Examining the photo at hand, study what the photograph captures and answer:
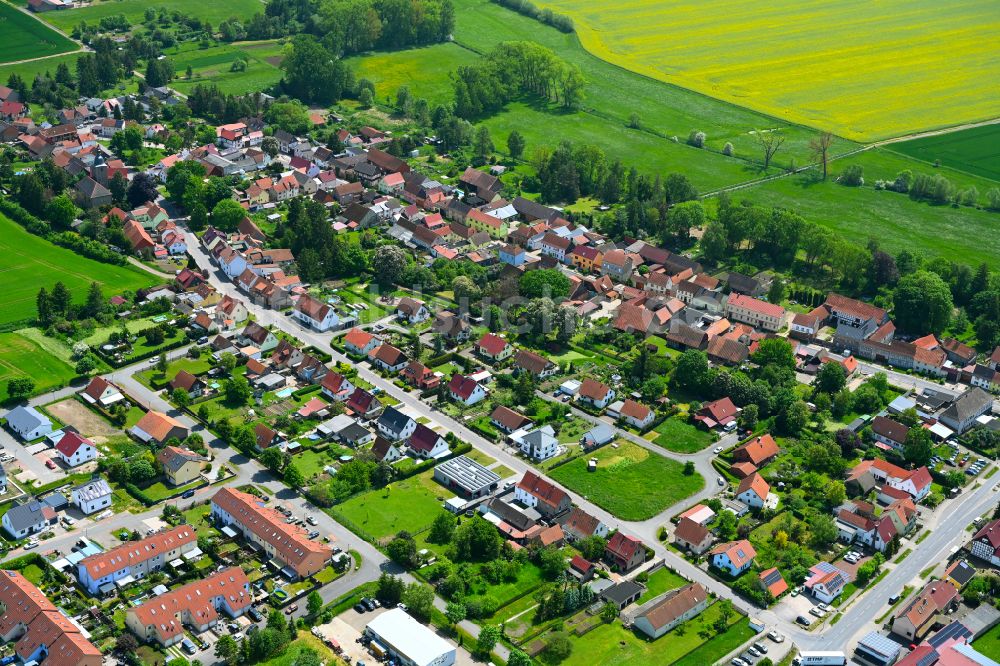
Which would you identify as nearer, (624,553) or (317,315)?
(624,553)

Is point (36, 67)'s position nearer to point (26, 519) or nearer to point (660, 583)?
point (26, 519)

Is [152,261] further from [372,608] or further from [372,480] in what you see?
[372,608]

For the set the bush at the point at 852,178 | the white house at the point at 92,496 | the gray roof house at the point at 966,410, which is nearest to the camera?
the white house at the point at 92,496

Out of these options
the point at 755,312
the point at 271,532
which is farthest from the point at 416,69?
the point at 271,532

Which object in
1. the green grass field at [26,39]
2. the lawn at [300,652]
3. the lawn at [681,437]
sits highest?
the green grass field at [26,39]

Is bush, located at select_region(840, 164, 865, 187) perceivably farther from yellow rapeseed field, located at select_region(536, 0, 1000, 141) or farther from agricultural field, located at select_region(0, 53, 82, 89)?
agricultural field, located at select_region(0, 53, 82, 89)

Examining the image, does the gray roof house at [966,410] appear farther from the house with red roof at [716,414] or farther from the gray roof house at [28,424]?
the gray roof house at [28,424]

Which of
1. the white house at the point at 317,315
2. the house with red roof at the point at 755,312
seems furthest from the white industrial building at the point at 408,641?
the house with red roof at the point at 755,312
